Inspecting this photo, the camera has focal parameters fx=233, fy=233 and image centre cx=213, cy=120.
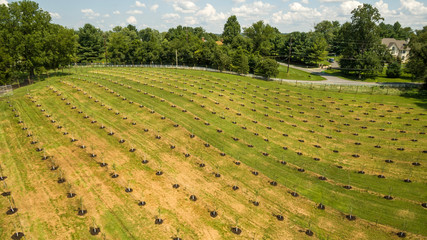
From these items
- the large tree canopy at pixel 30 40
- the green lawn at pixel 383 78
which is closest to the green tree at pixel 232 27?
the green lawn at pixel 383 78

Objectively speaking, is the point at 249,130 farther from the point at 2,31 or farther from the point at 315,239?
the point at 2,31

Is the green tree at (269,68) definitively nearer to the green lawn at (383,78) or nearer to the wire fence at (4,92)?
the green lawn at (383,78)

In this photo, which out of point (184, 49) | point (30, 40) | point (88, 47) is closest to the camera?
point (30, 40)

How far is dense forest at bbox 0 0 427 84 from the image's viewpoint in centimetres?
5791

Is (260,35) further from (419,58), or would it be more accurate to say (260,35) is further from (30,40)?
(30,40)

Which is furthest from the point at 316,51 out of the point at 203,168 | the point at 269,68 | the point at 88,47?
the point at 88,47

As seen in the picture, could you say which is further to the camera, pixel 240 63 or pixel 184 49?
pixel 184 49

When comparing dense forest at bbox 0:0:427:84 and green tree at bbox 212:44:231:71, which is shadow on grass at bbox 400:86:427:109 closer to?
dense forest at bbox 0:0:427:84

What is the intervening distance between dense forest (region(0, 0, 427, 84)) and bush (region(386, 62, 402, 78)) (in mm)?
1407

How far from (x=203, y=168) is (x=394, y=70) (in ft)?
291

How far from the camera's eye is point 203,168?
88.2 feet

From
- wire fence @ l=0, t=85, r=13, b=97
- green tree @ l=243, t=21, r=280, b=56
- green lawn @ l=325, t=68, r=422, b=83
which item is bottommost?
wire fence @ l=0, t=85, r=13, b=97

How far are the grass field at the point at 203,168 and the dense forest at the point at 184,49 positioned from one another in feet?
47.6

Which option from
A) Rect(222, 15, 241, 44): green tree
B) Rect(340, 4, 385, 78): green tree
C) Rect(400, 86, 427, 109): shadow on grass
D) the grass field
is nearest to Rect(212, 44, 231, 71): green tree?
the grass field
